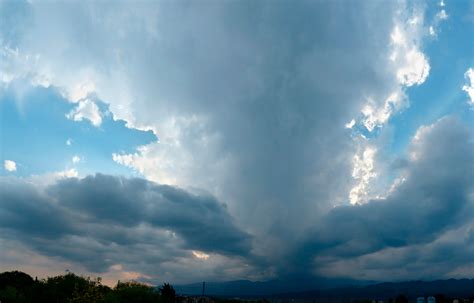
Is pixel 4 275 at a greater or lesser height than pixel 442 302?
greater

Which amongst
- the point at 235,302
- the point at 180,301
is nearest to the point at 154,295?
the point at 180,301

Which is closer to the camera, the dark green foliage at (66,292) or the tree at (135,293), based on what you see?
the dark green foliage at (66,292)

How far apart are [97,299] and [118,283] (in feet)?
69.0

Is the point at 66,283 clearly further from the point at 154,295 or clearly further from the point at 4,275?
the point at 4,275

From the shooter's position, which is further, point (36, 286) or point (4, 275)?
point (4, 275)

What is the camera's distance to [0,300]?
210 ft

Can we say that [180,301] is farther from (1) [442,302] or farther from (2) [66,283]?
(1) [442,302]

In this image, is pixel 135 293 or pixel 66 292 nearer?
pixel 135 293

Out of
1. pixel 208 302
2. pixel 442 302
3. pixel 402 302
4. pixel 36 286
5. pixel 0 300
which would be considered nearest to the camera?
pixel 0 300

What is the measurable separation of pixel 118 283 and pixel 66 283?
10793 millimetres

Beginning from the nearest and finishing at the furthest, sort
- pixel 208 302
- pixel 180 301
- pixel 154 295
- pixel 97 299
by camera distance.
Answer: pixel 97 299
pixel 154 295
pixel 180 301
pixel 208 302

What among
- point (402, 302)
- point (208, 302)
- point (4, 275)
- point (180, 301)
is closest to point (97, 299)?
point (180, 301)

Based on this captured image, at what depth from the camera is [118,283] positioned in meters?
→ 74.5

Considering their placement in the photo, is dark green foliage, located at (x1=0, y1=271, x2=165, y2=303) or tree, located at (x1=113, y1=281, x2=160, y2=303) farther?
tree, located at (x1=113, y1=281, x2=160, y2=303)
